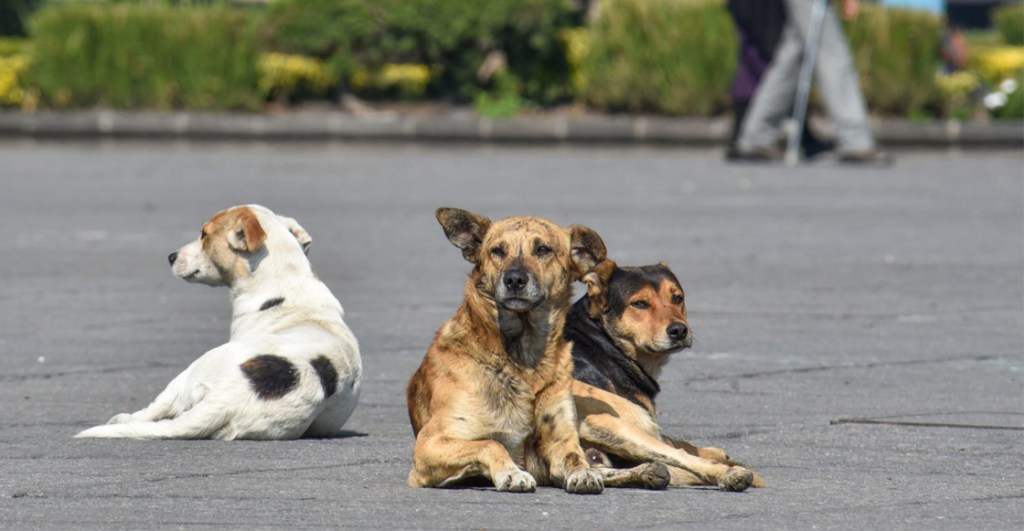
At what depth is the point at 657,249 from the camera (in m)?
12.5

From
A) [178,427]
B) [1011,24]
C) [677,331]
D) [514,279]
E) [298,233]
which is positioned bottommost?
[1011,24]

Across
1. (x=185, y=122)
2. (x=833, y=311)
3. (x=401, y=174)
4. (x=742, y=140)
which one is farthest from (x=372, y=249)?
(x=185, y=122)

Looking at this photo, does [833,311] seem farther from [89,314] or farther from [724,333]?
[89,314]

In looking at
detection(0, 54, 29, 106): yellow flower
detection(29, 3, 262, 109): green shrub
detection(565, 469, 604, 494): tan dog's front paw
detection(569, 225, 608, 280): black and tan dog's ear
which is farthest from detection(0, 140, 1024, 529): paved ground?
detection(0, 54, 29, 106): yellow flower

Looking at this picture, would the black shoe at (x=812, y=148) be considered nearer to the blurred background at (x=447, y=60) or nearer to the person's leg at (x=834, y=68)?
the person's leg at (x=834, y=68)

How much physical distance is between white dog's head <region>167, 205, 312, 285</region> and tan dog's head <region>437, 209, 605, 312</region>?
4.65 ft

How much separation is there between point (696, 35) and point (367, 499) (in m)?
16.3

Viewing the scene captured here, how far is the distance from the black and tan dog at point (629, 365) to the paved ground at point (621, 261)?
151mm

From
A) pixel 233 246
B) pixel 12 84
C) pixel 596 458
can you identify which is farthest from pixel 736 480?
pixel 12 84

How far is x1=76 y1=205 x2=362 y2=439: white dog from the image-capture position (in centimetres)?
629

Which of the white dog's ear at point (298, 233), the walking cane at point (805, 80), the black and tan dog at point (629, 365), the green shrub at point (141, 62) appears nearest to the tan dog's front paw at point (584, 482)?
the black and tan dog at point (629, 365)

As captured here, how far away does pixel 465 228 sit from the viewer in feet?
18.5

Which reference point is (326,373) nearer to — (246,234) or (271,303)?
(271,303)

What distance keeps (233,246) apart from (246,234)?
112mm
